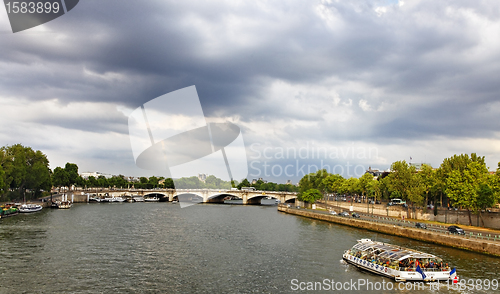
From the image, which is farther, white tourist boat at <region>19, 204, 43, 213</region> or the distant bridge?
the distant bridge

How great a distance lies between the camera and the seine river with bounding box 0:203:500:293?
26.3m

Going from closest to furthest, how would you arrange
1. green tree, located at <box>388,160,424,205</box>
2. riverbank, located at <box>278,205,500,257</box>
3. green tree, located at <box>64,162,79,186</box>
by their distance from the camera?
riverbank, located at <box>278,205,500,257</box> < green tree, located at <box>388,160,424,205</box> < green tree, located at <box>64,162,79,186</box>

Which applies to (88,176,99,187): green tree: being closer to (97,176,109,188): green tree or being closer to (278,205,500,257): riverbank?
(97,176,109,188): green tree

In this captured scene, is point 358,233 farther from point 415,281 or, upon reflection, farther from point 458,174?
point 415,281

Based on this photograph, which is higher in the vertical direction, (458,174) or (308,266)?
(458,174)

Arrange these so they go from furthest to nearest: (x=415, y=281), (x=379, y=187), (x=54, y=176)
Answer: (x=54, y=176)
(x=379, y=187)
(x=415, y=281)

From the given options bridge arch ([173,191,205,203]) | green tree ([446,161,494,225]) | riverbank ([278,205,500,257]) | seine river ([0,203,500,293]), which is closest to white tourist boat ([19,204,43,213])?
seine river ([0,203,500,293])

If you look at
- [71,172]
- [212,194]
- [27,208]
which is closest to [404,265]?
[27,208]

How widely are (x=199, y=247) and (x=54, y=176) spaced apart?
103019 mm

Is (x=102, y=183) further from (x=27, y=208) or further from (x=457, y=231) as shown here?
(x=457, y=231)

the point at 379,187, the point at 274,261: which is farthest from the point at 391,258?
the point at 379,187

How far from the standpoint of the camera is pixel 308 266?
1273 inches
